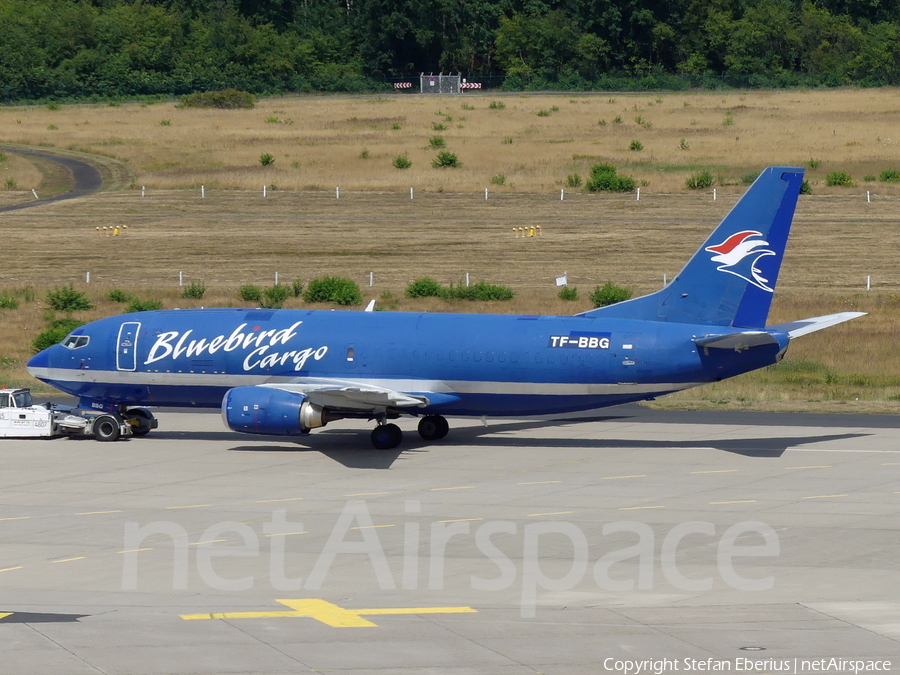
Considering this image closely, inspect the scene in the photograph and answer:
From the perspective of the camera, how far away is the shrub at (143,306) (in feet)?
224

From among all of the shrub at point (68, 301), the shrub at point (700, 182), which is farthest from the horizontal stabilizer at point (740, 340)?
the shrub at point (700, 182)

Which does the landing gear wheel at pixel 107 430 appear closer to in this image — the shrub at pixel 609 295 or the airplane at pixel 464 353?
the airplane at pixel 464 353

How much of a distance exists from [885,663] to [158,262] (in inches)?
2851

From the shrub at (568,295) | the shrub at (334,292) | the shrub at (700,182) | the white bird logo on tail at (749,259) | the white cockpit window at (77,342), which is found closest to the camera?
the white bird logo on tail at (749,259)

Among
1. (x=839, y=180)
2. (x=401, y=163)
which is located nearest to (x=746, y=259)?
(x=839, y=180)

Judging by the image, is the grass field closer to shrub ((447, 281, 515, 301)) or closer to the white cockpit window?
shrub ((447, 281, 515, 301))

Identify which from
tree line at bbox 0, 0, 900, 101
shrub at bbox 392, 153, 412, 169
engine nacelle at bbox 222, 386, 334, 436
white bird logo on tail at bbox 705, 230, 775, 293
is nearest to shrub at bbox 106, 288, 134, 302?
engine nacelle at bbox 222, 386, 334, 436

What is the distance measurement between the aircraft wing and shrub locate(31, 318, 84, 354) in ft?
79.9

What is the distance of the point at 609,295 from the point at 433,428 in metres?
31.9

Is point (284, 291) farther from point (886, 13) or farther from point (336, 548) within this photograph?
point (886, 13)

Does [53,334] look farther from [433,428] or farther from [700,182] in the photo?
[700,182]

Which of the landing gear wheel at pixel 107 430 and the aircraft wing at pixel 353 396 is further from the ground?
the aircraft wing at pixel 353 396

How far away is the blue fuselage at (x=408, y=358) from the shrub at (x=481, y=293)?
3168 centimetres

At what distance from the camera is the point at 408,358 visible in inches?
1623
